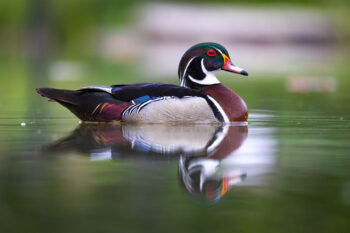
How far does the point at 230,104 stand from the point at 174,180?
11.3 ft

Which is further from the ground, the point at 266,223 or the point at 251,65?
the point at 266,223

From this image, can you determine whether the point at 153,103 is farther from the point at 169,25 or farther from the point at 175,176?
the point at 169,25

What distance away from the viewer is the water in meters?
3.89

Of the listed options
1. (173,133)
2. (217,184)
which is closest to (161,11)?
(173,133)

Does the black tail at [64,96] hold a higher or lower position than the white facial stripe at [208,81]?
lower

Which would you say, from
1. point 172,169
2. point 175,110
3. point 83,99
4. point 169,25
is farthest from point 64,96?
point 169,25

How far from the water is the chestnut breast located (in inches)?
21.5

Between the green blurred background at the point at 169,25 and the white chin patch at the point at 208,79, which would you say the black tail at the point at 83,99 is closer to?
the white chin patch at the point at 208,79

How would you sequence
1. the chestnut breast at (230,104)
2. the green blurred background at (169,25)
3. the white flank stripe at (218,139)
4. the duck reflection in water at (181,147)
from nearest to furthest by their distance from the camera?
the duck reflection in water at (181,147) < the white flank stripe at (218,139) < the chestnut breast at (230,104) < the green blurred background at (169,25)

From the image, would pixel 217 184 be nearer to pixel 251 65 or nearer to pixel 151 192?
pixel 151 192

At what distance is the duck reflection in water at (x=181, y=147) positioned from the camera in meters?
4.86

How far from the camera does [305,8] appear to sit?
3631cm

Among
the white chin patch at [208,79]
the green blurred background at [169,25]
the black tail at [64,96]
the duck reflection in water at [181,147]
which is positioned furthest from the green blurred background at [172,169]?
the green blurred background at [169,25]

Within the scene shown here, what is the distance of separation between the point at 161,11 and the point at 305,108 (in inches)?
993
